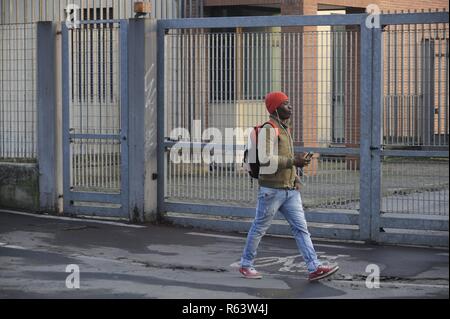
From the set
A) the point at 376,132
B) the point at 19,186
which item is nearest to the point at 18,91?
the point at 19,186

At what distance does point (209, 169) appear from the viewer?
1280 cm

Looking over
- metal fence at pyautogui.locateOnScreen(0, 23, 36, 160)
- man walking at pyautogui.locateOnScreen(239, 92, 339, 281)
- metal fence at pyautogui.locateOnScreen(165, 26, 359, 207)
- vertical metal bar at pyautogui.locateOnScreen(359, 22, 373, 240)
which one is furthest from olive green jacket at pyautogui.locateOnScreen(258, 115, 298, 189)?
metal fence at pyautogui.locateOnScreen(0, 23, 36, 160)

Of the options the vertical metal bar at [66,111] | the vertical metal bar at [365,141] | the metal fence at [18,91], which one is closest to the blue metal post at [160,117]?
the vertical metal bar at [66,111]

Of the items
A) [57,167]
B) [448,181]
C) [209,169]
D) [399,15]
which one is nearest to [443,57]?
[399,15]

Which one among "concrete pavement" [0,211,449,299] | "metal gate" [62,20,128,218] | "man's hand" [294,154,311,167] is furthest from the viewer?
"metal gate" [62,20,128,218]

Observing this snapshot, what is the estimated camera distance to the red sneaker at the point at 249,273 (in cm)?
962

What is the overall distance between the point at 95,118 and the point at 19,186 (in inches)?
70.5

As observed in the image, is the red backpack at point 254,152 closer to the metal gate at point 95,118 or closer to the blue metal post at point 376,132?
the blue metal post at point 376,132

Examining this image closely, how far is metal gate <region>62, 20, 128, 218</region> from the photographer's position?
13438mm

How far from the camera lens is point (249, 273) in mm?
9641

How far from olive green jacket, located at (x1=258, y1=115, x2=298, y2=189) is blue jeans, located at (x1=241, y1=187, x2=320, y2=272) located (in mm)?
85

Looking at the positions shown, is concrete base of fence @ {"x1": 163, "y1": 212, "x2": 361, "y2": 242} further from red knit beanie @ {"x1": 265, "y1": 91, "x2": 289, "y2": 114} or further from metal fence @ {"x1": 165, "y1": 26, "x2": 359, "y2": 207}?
red knit beanie @ {"x1": 265, "y1": 91, "x2": 289, "y2": 114}

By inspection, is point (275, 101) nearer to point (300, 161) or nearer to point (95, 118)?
point (300, 161)
